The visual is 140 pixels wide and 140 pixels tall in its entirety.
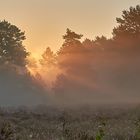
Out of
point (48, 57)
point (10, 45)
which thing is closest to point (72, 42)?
point (10, 45)

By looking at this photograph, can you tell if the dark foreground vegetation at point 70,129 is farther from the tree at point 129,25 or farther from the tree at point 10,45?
the tree at point 10,45

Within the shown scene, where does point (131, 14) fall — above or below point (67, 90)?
above

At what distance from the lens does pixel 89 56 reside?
8569cm

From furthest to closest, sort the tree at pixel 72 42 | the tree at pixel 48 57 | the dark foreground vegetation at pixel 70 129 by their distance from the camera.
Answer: the tree at pixel 48 57
the tree at pixel 72 42
the dark foreground vegetation at pixel 70 129

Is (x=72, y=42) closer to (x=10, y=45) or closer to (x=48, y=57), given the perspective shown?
(x=10, y=45)

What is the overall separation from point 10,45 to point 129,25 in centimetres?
2593

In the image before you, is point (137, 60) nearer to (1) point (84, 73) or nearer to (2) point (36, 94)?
(1) point (84, 73)

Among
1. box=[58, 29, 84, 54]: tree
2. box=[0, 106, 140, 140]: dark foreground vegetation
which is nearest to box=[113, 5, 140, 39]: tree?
box=[58, 29, 84, 54]: tree

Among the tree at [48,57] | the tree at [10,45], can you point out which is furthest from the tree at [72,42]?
the tree at [48,57]

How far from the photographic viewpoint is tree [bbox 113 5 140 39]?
73.1 m

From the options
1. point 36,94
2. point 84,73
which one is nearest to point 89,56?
point 84,73

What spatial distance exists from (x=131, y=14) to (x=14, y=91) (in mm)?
30765

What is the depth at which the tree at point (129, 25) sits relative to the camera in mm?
73125

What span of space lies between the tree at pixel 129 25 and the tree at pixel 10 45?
2304 centimetres
